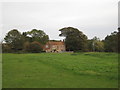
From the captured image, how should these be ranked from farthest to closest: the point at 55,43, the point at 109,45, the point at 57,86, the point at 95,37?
the point at 55,43, the point at 95,37, the point at 109,45, the point at 57,86

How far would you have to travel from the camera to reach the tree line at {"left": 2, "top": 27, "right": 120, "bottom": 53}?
6271cm

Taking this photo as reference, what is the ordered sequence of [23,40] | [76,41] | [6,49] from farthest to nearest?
Answer: [23,40] < [76,41] < [6,49]

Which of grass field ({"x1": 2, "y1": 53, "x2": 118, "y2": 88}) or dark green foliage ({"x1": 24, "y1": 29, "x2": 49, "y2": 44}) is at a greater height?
dark green foliage ({"x1": 24, "y1": 29, "x2": 49, "y2": 44})

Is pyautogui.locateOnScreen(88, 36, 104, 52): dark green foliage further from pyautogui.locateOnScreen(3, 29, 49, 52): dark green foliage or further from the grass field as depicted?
the grass field

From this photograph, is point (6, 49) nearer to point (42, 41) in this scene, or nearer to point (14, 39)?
point (14, 39)

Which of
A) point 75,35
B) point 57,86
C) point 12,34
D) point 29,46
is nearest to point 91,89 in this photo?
point 57,86

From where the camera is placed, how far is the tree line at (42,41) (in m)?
62.7

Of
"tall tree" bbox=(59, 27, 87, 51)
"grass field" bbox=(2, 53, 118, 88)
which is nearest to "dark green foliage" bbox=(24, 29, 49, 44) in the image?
"tall tree" bbox=(59, 27, 87, 51)

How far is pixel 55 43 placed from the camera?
90.9m

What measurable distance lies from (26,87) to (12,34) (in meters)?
66.8

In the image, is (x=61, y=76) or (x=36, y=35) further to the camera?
(x=36, y=35)

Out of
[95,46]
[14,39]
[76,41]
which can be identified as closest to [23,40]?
[14,39]

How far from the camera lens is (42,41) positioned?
A: 7519 cm

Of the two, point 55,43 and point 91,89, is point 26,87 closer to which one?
point 91,89
